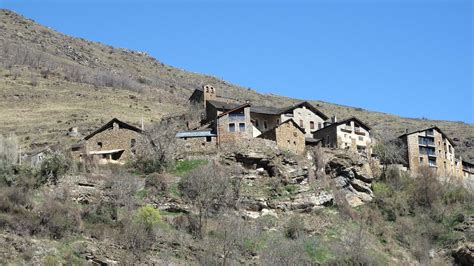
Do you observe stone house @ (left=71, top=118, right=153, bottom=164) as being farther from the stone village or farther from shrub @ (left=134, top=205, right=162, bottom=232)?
shrub @ (left=134, top=205, right=162, bottom=232)

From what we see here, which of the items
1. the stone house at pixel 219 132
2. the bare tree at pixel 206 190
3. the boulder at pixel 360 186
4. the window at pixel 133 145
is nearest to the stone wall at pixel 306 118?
the stone house at pixel 219 132

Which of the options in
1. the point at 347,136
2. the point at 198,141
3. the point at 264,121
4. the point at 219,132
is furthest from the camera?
the point at 347,136

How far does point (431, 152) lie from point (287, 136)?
19.7 meters

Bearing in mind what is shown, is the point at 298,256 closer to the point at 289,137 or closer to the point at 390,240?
the point at 390,240

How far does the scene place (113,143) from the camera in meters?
64.4

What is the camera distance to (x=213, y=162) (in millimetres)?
61344

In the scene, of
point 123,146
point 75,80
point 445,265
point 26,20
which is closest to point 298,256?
point 445,265

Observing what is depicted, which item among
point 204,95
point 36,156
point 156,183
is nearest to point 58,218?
point 156,183

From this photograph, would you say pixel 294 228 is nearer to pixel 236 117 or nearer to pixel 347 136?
pixel 236 117

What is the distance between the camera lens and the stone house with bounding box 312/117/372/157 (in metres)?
73.4

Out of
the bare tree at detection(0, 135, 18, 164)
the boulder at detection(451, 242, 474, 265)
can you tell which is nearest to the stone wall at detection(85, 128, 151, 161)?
the bare tree at detection(0, 135, 18, 164)

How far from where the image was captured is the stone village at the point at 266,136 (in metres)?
63.8

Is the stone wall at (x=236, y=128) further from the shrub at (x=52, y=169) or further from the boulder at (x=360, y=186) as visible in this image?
the shrub at (x=52, y=169)

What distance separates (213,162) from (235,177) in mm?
2568
